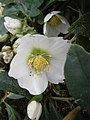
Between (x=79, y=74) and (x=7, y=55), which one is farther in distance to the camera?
(x=7, y=55)

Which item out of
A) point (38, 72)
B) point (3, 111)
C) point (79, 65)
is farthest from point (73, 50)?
point (3, 111)

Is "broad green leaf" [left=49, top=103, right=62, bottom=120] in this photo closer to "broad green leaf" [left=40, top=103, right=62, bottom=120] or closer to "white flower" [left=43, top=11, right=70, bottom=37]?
"broad green leaf" [left=40, top=103, right=62, bottom=120]

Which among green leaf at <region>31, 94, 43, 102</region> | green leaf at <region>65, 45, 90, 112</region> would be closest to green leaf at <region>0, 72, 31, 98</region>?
green leaf at <region>31, 94, 43, 102</region>

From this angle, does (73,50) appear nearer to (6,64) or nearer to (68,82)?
(68,82)

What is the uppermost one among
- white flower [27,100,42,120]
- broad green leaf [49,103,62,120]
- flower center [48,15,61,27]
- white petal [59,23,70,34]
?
Result: flower center [48,15,61,27]

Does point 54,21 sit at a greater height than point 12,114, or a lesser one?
greater

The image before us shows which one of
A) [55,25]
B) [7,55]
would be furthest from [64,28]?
[7,55]

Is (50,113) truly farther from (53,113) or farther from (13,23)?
(13,23)
